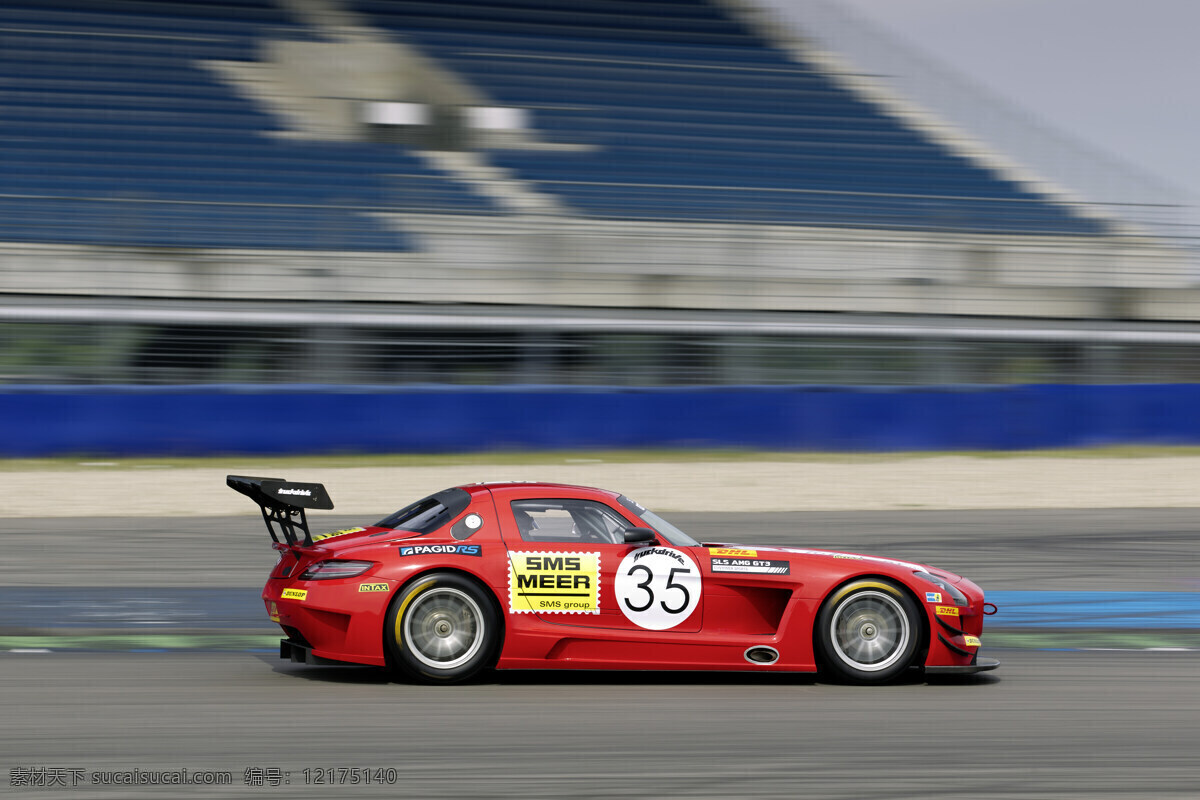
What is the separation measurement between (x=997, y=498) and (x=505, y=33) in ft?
48.5

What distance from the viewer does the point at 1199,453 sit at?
19359 millimetres

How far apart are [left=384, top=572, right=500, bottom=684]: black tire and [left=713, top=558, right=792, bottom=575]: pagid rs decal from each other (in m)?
1.02

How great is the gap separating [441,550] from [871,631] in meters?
1.95

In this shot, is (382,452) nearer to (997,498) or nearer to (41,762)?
(997,498)

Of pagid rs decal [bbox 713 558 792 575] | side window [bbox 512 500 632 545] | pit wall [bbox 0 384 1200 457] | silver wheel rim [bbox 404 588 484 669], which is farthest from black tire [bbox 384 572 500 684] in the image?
pit wall [bbox 0 384 1200 457]

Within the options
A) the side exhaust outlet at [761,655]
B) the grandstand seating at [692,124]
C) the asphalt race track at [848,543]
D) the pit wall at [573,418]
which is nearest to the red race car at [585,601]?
the side exhaust outlet at [761,655]

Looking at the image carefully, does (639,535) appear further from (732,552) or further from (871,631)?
(871,631)

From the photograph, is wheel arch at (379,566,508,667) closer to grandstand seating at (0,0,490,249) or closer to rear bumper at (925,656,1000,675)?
rear bumper at (925,656,1000,675)

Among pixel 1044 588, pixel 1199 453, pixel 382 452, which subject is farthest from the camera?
pixel 1199 453

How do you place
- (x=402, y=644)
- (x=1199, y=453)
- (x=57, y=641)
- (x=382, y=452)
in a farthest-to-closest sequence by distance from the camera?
(x=1199, y=453), (x=382, y=452), (x=57, y=641), (x=402, y=644)

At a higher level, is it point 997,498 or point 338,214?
point 338,214

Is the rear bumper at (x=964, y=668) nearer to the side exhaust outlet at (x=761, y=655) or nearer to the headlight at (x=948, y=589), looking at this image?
the headlight at (x=948, y=589)

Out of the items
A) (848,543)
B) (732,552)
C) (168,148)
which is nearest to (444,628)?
(732,552)

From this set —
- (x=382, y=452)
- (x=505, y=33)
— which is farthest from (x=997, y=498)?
(x=505, y=33)
